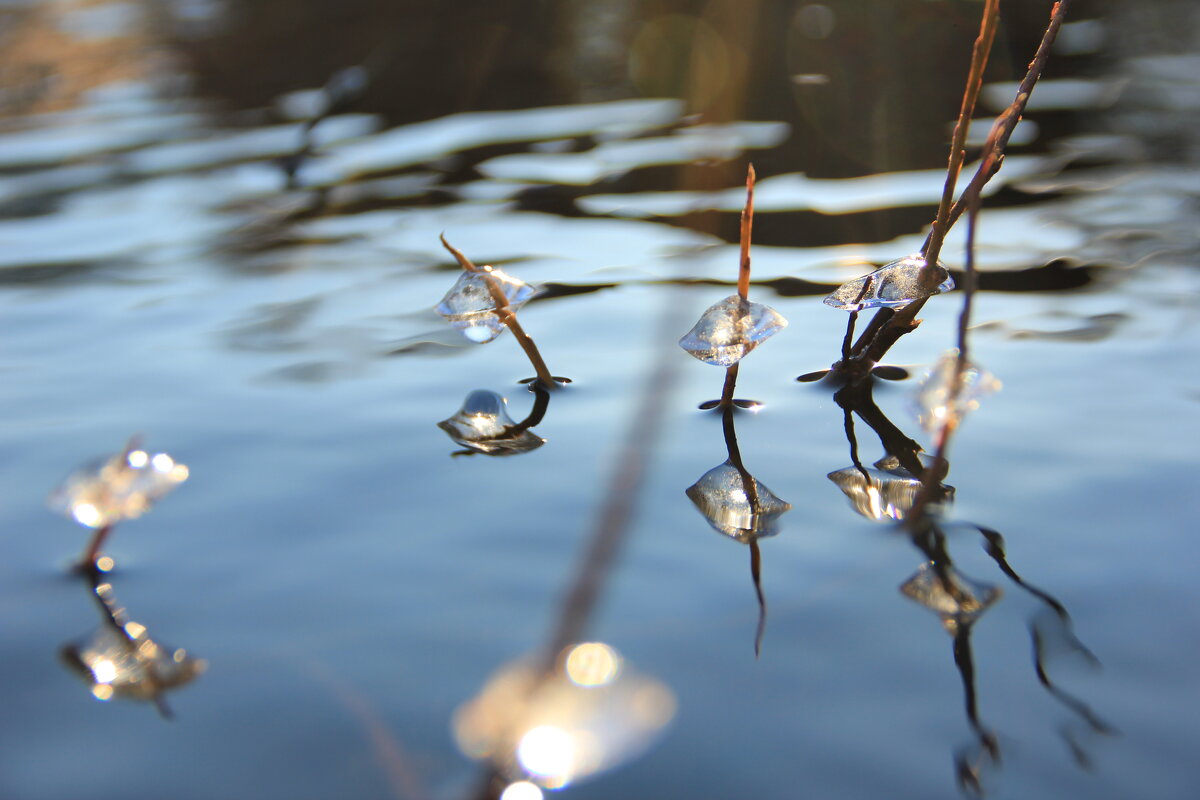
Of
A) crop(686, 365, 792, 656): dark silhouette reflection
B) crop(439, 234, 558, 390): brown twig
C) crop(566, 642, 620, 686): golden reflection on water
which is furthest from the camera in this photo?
crop(439, 234, 558, 390): brown twig

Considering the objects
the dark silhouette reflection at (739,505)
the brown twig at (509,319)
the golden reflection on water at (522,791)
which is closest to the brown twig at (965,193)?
the dark silhouette reflection at (739,505)

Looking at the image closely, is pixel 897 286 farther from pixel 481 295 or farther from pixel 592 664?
pixel 592 664

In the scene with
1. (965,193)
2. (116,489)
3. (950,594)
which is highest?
(965,193)

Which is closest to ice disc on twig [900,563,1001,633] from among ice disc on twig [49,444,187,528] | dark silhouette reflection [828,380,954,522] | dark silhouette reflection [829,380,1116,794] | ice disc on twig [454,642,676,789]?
dark silhouette reflection [829,380,1116,794]

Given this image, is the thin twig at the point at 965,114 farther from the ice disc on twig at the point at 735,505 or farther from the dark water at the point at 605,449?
the ice disc on twig at the point at 735,505

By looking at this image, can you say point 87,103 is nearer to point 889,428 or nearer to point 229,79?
point 229,79

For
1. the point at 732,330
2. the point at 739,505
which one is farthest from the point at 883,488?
the point at 732,330

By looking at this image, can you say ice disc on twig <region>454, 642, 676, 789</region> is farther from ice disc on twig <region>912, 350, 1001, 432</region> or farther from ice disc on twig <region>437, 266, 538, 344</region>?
ice disc on twig <region>437, 266, 538, 344</region>
